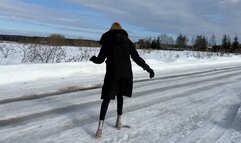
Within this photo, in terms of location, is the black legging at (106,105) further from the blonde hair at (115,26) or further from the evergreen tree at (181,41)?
the evergreen tree at (181,41)

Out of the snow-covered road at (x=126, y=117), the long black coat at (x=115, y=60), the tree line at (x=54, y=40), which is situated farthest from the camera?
the tree line at (x=54, y=40)

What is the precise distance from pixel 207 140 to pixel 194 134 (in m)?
0.35

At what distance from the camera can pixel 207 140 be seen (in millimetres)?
5996

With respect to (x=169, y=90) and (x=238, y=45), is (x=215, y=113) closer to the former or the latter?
(x=169, y=90)

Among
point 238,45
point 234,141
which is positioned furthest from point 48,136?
point 238,45

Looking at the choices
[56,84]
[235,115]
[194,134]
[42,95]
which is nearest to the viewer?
[194,134]

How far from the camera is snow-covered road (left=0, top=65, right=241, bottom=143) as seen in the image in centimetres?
592

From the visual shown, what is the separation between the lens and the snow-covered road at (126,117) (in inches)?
233

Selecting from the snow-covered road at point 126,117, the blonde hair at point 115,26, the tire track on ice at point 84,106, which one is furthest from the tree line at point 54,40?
the blonde hair at point 115,26

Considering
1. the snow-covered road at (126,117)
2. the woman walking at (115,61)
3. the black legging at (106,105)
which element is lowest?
the snow-covered road at (126,117)

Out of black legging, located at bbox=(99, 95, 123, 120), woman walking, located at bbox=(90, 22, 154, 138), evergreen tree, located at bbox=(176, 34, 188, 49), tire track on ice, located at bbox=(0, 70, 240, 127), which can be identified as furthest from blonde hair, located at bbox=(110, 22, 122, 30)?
evergreen tree, located at bbox=(176, 34, 188, 49)

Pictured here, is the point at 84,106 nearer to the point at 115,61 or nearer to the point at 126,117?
the point at 126,117

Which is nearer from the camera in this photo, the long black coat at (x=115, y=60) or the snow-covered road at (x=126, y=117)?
the long black coat at (x=115, y=60)

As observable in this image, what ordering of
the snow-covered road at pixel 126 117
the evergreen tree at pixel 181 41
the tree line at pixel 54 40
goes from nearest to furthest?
the snow-covered road at pixel 126 117 → the tree line at pixel 54 40 → the evergreen tree at pixel 181 41
